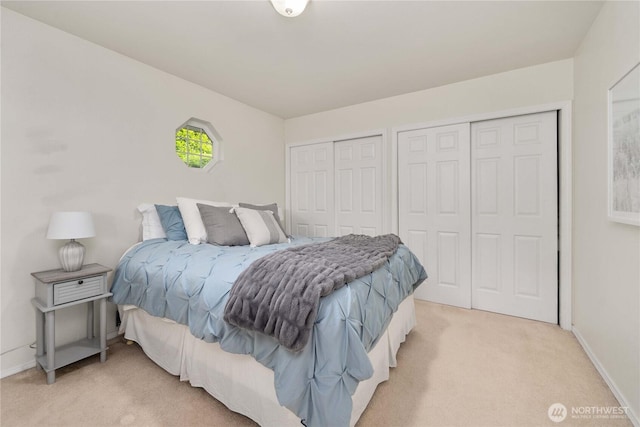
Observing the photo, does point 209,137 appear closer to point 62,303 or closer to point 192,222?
point 192,222

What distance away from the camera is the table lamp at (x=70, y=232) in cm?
177

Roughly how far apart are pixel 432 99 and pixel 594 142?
1.53m

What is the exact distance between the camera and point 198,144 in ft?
10.2

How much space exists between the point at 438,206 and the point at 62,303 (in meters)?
3.31

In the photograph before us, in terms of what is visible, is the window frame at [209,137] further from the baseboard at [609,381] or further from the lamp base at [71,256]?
the baseboard at [609,381]

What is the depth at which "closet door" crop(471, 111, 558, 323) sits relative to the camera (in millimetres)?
2584

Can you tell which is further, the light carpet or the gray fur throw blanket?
the light carpet

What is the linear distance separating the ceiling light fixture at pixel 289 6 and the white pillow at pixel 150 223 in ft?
6.21

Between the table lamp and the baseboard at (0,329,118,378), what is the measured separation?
0.61m

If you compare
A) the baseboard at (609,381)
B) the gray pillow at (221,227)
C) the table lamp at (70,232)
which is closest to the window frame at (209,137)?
the gray pillow at (221,227)

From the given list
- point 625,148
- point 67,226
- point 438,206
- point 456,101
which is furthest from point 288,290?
point 456,101

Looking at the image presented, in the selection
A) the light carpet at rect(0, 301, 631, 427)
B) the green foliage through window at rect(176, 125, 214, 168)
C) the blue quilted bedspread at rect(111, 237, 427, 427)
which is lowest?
the light carpet at rect(0, 301, 631, 427)

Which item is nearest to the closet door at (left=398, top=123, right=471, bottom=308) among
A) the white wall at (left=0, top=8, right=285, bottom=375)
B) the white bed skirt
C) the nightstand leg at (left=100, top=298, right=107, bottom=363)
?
the white bed skirt

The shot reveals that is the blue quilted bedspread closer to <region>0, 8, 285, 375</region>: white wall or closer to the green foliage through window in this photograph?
<region>0, 8, 285, 375</region>: white wall
